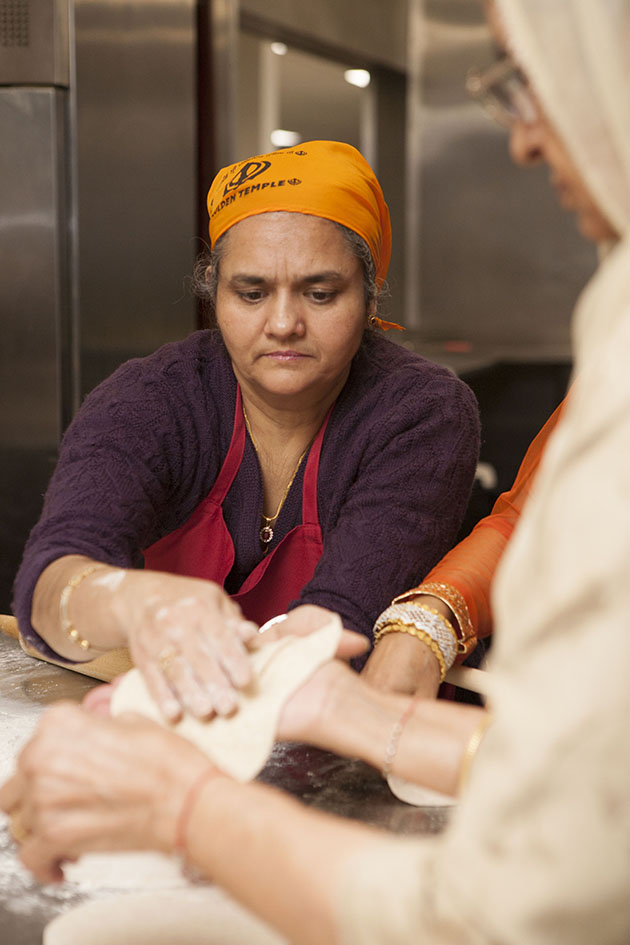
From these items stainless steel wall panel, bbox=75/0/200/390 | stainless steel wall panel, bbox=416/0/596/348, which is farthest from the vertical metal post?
stainless steel wall panel, bbox=75/0/200/390

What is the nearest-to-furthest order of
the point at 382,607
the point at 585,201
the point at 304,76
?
the point at 585,201
the point at 382,607
the point at 304,76

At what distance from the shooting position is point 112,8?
271 centimetres

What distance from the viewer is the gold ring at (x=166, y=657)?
100 cm

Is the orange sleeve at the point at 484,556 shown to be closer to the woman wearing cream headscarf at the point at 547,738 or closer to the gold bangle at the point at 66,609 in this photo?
the gold bangle at the point at 66,609

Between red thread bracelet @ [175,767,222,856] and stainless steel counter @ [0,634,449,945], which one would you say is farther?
stainless steel counter @ [0,634,449,945]

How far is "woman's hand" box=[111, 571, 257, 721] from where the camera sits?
966 mm

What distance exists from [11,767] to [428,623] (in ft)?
1.76

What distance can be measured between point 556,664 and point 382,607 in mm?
869

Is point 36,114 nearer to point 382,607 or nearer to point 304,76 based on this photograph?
point 382,607

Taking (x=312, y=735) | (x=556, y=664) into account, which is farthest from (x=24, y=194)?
(x=556, y=664)

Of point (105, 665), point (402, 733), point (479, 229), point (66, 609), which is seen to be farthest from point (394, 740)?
point (479, 229)

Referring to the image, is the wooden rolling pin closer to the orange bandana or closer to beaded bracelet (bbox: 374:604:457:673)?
beaded bracelet (bbox: 374:604:457:673)

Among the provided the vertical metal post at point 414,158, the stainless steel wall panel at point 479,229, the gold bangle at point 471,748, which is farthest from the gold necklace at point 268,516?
the vertical metal post at point 414,158

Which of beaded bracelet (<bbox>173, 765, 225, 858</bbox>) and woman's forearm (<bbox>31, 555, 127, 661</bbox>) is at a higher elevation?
beaded bracelet (<bbox>173, 765, 225, 858</bbox>)
